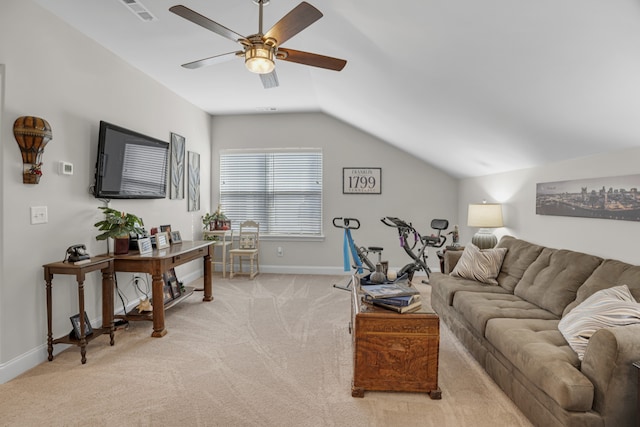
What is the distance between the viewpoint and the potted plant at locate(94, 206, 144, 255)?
3301 mm

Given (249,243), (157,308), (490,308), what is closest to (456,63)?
(490,308)

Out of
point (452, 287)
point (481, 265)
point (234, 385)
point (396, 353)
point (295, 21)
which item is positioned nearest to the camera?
point (295, 21)

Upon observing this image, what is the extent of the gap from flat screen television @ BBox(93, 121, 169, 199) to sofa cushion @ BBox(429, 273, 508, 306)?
3.43m

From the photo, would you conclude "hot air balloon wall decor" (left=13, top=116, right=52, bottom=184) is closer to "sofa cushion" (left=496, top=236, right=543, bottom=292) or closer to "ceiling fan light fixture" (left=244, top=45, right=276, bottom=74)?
"ceiling fan light fixture" (left=244, top=45, right=276, bottom=74)

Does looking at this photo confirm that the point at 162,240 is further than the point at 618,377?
Yes

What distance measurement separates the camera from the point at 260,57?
2391 millimetres

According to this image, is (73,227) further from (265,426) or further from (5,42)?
(265,426)

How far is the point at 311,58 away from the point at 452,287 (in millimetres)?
2438

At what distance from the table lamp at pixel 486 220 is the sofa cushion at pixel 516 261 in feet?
1.78

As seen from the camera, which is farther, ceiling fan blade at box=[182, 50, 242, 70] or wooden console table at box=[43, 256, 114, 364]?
wooden console table at box=[43, 256, 114, 364]

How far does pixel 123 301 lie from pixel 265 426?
2.58 metres

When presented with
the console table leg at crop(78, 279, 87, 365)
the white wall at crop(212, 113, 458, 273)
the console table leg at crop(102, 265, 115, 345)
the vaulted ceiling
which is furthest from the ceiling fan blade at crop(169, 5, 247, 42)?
the white wall at crop(212, 113, 458, 273)

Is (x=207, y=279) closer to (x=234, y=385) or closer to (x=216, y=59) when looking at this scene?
(x=234, y=385)

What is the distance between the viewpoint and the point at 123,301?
3.88m
